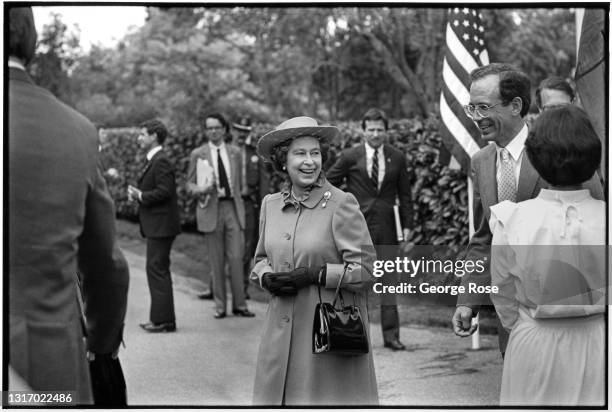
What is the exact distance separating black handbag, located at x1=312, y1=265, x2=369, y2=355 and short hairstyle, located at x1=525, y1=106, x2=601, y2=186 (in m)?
1.29

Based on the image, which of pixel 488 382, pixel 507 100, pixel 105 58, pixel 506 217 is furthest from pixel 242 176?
pixel 105 58

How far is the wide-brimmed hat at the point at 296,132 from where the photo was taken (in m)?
4.64

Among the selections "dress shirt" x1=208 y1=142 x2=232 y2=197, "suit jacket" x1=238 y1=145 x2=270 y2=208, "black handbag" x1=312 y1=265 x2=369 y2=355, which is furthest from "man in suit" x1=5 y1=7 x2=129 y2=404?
"suit jacket" x1=238 y1=145 x2=270 y2=208

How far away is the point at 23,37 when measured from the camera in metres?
3.28

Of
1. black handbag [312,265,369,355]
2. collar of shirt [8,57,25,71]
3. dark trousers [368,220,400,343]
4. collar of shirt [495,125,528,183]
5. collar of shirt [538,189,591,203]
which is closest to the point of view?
collar of shirt [8,57,25,71]

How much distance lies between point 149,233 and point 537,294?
231 inches

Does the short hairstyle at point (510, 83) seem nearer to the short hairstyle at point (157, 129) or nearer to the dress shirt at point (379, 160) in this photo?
the dress shirt at point (379, 160)

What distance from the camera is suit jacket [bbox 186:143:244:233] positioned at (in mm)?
9633

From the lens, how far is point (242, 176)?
33.3 feet

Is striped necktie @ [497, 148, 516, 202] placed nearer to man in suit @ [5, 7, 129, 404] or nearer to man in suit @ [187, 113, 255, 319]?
man in suit @ [5, 7, 129, 404]

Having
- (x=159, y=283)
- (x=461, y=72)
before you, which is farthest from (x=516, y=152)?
(x=159, y=283)

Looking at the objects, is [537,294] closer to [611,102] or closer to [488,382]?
[611,102]

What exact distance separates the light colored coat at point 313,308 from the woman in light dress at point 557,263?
101 cm

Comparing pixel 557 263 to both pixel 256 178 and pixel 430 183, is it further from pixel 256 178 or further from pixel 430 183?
pixel 256 178
